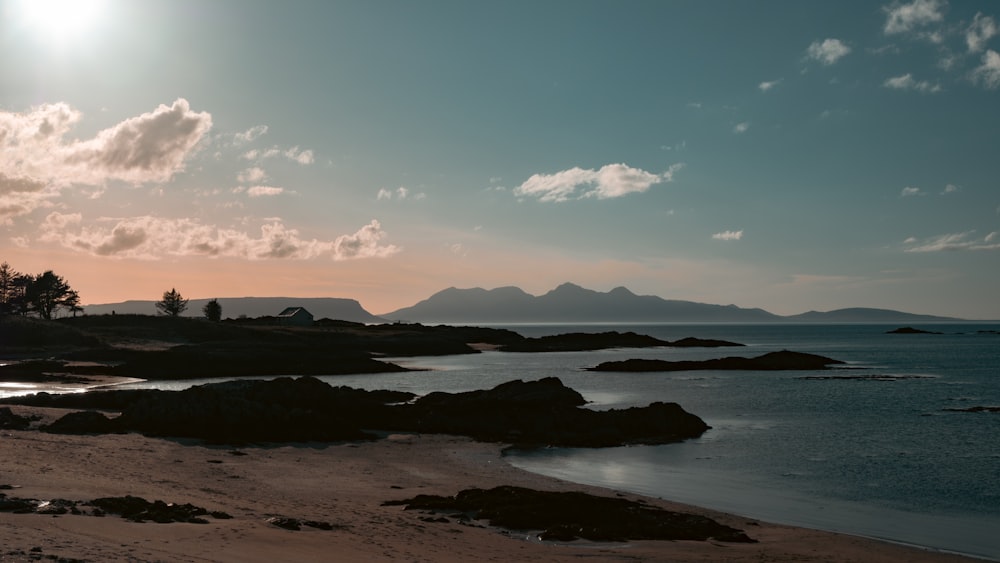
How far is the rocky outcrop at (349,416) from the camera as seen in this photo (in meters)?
35.4

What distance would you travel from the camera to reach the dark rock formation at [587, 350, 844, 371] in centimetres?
9812

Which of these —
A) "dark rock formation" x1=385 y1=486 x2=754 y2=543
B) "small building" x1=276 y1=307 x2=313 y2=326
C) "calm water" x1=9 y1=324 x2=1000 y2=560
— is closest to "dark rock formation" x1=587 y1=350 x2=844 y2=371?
"calm water" x1=9 y1=324 x2=1000 y2=560

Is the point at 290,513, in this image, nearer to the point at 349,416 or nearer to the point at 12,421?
the point at 12,421

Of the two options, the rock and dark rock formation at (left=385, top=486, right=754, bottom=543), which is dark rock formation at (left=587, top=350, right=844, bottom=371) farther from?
dark rock formation at (left=385, top=486, right=754, bottom=543)

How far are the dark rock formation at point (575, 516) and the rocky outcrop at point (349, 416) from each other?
14.9 meters

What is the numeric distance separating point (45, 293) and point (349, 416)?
106m

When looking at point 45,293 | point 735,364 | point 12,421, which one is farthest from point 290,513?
point 45,293

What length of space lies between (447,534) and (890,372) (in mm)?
91518

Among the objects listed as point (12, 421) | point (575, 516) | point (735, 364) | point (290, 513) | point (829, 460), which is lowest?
point (735, 364)

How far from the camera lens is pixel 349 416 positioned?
41.8 m

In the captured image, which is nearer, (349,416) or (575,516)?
(575,516)

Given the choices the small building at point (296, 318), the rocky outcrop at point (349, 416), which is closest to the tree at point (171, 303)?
the small building at point (296, 318)

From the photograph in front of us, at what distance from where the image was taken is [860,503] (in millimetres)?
25516

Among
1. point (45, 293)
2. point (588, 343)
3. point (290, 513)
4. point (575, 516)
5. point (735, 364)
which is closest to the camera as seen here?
point (290, 513)
